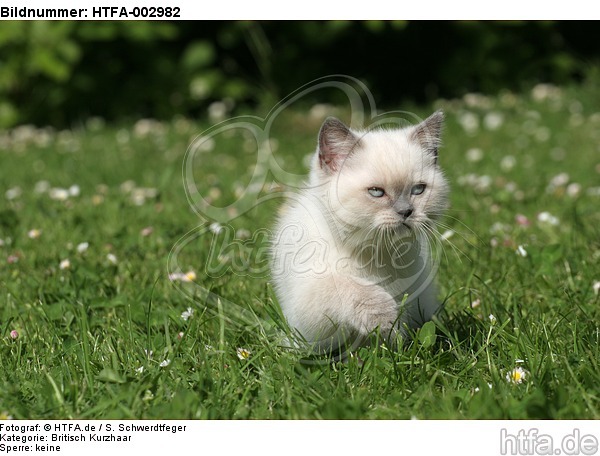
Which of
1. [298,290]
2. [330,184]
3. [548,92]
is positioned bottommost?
[548,92]

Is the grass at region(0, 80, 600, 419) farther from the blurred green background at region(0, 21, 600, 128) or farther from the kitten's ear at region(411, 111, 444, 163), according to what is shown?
the blurred green background at region(0, 21, 600, 128)

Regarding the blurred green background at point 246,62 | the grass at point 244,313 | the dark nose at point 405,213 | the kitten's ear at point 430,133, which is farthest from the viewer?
the blurred green background at point 246,62

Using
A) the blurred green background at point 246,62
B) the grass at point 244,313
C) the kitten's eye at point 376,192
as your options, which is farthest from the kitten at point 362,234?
the blurred green background at point 246,62

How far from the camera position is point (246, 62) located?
29.7 ft

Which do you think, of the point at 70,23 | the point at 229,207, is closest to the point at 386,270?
the point at 229,207

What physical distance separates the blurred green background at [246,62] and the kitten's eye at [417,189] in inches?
206

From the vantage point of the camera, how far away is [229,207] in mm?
4613

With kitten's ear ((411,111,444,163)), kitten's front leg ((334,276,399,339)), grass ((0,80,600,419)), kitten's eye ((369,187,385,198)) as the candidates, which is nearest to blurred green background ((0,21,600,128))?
grass ((0,80,600,419))

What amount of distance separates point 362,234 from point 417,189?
241mm

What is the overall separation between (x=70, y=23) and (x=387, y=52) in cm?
374

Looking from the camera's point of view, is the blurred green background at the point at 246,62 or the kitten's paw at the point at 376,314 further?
the blurred green background at the point at 246,62

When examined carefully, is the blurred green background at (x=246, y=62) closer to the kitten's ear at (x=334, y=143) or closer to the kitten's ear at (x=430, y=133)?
the kitten's ear at (x=430, y=133)

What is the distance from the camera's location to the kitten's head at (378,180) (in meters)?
2.44

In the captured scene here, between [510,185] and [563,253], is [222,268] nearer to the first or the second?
[563,253]
